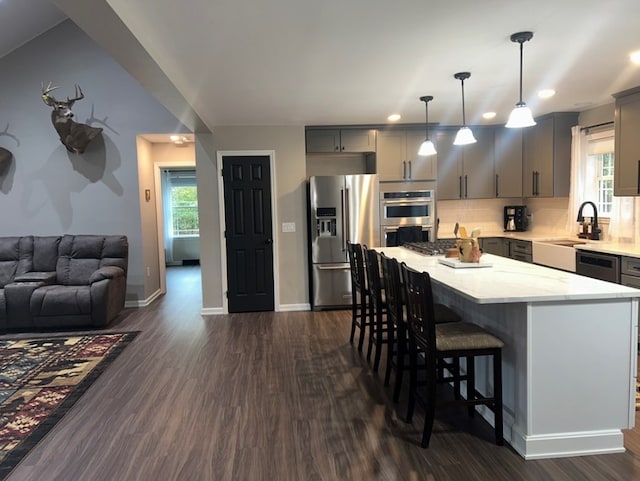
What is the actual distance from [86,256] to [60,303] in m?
0.85

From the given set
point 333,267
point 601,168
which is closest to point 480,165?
point 601,168

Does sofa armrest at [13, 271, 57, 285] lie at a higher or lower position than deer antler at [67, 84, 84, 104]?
lower

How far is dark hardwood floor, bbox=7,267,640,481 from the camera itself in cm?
231

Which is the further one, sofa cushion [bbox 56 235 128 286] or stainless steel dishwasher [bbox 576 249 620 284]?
sofa cushion [bbox 56 235 128 286]

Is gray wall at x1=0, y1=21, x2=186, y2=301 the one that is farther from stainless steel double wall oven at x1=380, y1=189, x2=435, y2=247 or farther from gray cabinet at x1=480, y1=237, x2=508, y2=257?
gray cabinet at x1=480, y1=237, x2=508, y2=257

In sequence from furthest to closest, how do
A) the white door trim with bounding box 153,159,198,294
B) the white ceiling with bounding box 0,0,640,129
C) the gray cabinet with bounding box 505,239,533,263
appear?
the white door trim with bounding box 153,159,198,294
the gray cabinet with bounding box 505,239,533,263
the white ceiling with bounding box 0,0,640,129

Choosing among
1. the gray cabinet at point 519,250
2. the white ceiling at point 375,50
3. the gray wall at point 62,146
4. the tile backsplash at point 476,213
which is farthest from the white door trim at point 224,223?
the gray cabinet at point 519,250

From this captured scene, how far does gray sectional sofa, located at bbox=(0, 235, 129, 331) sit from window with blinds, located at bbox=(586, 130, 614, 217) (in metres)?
5.81

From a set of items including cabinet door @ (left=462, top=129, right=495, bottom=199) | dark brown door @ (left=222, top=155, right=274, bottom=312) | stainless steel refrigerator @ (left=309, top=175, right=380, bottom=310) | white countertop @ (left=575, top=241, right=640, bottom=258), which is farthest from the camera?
cabinet door @ (left=462, top=129, right=495, bottom=199)

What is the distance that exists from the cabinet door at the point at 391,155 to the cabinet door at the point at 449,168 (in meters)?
0.52

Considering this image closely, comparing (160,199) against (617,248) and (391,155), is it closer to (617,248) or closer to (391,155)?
(391,155)

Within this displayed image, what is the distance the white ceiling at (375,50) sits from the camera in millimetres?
2398

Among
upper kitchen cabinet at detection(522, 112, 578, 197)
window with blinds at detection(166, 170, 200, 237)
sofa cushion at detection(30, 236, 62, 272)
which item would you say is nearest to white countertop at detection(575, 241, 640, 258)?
upper kitchen cabinet at detection(522, 112, 578, 197)

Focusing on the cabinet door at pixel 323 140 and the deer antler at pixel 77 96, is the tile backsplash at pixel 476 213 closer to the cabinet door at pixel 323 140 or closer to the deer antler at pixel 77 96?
the cabinet door at pixel 323 140
